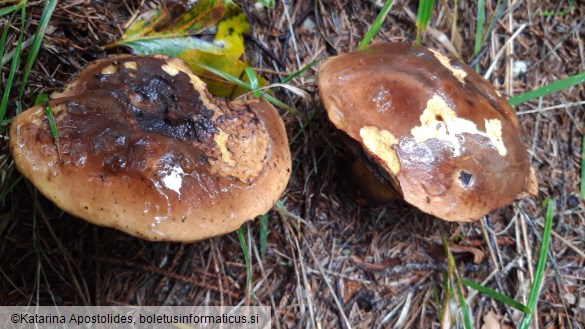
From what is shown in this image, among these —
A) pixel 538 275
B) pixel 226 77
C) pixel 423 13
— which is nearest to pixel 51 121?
pixel 226 77

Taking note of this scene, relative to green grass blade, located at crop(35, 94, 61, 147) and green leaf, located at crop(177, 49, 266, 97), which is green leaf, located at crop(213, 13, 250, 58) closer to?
green leaf, located at crop(177, 49, 266, 97)

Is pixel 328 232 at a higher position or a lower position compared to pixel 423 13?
lower

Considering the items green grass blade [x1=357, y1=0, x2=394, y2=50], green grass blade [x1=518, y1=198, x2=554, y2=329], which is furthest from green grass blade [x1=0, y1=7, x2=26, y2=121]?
green grass blade [x1=518, y1=198, x2=554, y2=329]

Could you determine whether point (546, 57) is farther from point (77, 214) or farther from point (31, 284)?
point (31, 284)

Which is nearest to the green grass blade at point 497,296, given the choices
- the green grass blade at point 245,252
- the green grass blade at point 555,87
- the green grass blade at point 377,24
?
the green grass blade at point 555,87

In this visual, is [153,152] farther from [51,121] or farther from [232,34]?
[232,34]

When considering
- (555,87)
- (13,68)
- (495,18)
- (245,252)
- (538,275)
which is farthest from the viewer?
(495,18)

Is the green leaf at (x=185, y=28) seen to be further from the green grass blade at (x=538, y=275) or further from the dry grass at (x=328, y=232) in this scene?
the green grass blade at (x=538, y=275)
